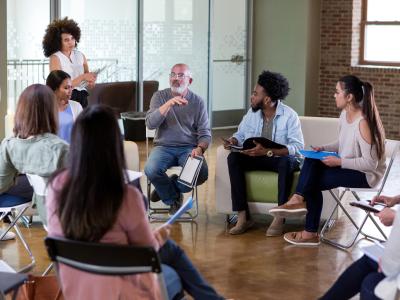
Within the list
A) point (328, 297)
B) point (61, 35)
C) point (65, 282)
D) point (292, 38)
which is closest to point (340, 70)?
point (292, 38)

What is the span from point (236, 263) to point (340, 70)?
7197 millimetres

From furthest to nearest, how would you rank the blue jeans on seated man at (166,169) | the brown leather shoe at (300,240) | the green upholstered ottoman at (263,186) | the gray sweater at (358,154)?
the blue jeans on seated man at (166,169) < the green upholstered ottoman at (263,186) < the brown leather shoe at (300,240) < the gray sweater at (358,154)

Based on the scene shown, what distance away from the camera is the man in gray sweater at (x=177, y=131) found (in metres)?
6.96

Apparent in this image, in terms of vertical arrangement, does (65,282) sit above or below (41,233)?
above

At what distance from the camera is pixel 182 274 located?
409 centimetres

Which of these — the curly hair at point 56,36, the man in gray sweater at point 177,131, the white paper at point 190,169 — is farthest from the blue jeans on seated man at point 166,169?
the curly hair at point 56,36

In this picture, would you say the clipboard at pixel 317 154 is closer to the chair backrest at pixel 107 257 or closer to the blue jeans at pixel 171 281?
the blue jeans at pixel 171 281

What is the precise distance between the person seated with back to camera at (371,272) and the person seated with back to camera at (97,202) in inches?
40.7

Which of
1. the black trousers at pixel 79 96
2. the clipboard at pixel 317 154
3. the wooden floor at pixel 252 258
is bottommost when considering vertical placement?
the wooden floor at pixel 252 258

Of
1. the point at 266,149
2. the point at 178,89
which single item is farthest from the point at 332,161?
the point at 178,89

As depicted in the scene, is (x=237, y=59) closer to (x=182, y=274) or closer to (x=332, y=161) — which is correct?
(x=332, y=161)

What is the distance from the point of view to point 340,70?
12.5 metres

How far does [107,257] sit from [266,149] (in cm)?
342

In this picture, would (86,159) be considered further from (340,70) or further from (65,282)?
(340,70)
